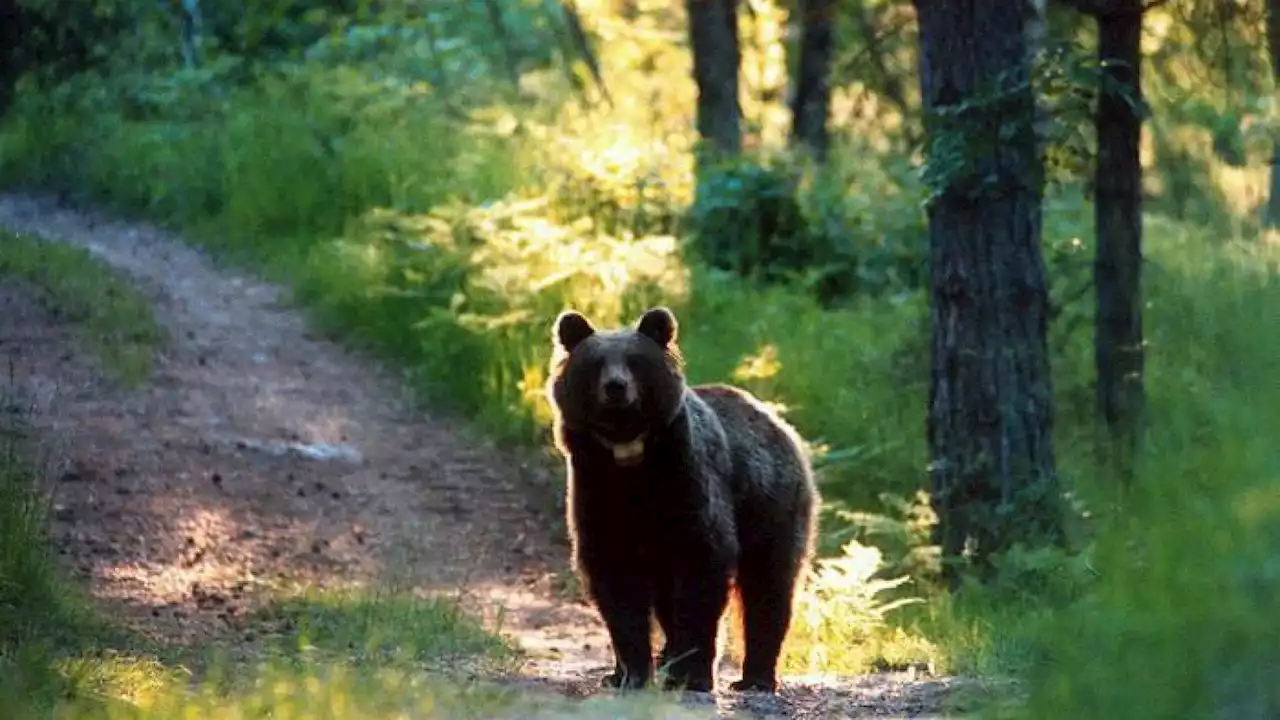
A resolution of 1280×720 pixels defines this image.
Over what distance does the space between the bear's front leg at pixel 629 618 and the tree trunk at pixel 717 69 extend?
12.3m

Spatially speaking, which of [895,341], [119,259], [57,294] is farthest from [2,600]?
[119,259]

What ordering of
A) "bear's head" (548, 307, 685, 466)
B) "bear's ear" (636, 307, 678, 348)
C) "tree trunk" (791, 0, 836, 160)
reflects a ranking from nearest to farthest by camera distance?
1. "bear's head" (548, 307, 685, 466)
2. "bear's ear" (636, 307, 678, 348)
3. "tree trunk" (791, 0, 836, 160)

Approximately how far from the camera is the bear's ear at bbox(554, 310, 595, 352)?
792 centimetres

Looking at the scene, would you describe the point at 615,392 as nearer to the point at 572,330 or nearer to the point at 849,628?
the point at 572,330

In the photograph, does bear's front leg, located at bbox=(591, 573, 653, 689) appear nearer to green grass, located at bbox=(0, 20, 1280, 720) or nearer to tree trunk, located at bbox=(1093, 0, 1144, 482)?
green grass, located at bbox=(0, 20, 1280, 720)

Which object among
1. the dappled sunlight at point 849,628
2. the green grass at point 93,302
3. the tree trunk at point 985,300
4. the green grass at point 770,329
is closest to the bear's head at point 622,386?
the green grass at point 770,329

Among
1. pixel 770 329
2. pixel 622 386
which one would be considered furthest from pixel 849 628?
pixel 770 329

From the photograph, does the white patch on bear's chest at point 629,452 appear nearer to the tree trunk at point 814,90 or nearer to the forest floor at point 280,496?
the forest floor at point 280,496

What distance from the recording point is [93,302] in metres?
14.4

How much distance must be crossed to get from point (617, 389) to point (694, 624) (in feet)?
3.43

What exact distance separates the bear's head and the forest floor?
1.07 meters

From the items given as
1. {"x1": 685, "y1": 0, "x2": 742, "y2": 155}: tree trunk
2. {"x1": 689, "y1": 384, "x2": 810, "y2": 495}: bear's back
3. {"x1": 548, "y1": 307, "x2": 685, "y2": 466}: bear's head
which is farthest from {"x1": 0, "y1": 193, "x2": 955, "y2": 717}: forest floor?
{"x1": 685, "y1": 0, "x2": 742, "y2": 155}: tree trunk

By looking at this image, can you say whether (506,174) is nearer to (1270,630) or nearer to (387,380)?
(387,380)

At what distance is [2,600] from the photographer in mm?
8148
